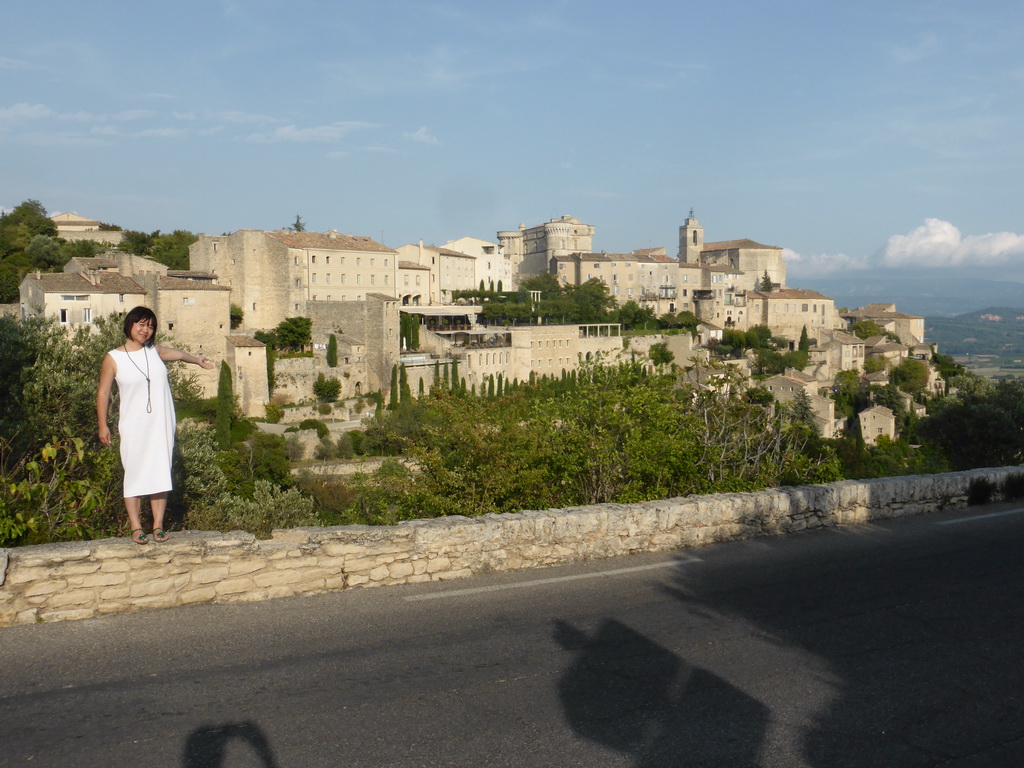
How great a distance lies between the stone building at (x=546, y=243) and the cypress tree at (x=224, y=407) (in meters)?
68.4

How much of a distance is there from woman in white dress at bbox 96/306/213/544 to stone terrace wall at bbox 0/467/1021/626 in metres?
0.33

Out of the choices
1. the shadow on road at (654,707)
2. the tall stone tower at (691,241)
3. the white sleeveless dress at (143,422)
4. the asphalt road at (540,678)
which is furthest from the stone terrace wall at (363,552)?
the tall stone tower at (691,241)

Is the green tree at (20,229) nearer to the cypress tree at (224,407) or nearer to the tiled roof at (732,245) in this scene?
the cypress tree at (224,407)

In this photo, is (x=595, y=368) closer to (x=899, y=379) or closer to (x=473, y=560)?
(x=473, y=560)

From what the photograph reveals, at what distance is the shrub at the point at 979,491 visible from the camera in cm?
1141

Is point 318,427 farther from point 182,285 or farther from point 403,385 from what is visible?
point 182,285

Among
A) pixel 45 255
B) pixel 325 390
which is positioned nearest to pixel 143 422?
pixel 325 390

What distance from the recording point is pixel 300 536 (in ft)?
21.4

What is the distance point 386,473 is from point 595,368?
12.3 feet

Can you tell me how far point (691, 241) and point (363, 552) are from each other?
12947 cm

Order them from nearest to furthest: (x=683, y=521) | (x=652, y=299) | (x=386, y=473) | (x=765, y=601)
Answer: (x=765, y=601) → (x=683, y=521) → (x=386, y=473) → (x=652, y=299)

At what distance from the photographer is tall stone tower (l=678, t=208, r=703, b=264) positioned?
423ft

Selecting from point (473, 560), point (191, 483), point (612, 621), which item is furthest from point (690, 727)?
point (191, 483)

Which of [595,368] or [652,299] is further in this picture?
[652,299]
